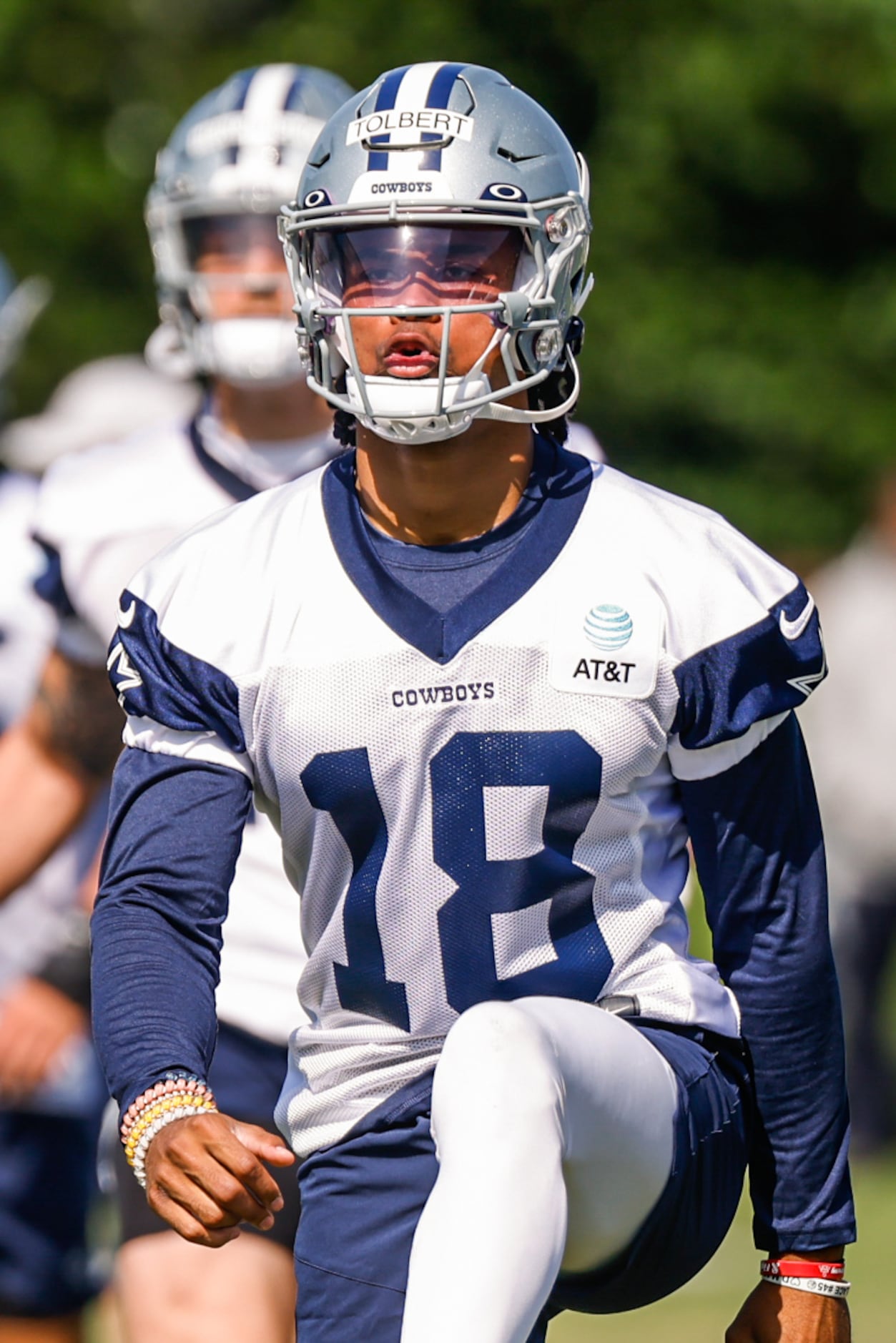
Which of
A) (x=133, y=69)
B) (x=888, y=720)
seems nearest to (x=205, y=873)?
(x=888, y=720)

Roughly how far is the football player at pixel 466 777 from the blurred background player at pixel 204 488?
0.88m

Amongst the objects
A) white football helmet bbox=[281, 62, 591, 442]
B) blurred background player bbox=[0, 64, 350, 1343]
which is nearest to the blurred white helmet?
blurred background player bbox=[0, 64, 350, 1343]

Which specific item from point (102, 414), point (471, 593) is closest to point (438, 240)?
point (471, 593)

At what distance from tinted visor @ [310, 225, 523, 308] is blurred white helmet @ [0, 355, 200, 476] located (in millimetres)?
5297

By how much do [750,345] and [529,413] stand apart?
1230 cm

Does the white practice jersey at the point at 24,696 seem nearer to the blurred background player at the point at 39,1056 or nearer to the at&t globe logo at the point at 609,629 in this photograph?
the blurred background player at the point at 39,1056

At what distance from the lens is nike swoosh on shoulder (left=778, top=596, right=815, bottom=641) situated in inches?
113

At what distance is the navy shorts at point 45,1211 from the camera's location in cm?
512

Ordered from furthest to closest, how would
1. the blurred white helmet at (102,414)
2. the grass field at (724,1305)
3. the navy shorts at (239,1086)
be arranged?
the blurred white helmet at (102,414) → the grass field at (724,1305) → the navy shorts at (239,1086)

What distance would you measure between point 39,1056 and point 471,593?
2.61m

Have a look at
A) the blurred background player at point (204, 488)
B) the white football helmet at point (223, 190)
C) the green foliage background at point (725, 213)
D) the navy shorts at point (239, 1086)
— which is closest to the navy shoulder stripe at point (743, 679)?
the blurred background player at point (204, 488)

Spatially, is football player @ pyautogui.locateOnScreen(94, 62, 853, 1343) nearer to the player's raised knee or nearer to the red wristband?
the red wristband

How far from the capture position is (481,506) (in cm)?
305

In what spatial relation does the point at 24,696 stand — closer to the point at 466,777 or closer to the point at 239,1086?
the point at 239,1086
